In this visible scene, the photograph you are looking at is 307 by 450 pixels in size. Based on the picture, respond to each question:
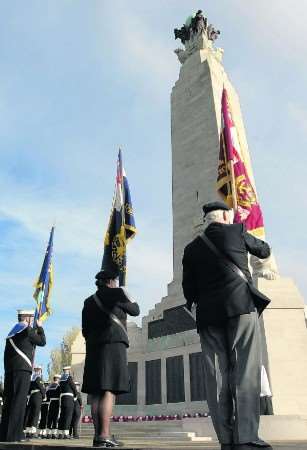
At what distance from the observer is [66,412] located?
1156 cm

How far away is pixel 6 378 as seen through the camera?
7.05 m

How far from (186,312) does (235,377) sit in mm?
16239

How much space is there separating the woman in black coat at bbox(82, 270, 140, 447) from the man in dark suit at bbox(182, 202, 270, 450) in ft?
4.56

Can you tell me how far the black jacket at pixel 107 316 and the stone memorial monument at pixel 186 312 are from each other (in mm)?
11600

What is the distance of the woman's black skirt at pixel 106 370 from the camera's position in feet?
16.2

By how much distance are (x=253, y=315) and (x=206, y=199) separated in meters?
19.1

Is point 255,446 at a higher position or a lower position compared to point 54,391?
lower

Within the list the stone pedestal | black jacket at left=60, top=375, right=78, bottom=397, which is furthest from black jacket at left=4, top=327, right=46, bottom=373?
the stone pedestal

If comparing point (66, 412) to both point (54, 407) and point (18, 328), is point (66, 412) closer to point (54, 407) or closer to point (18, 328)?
point (54, 407)

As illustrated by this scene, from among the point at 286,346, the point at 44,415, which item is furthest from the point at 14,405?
the point at 286,346

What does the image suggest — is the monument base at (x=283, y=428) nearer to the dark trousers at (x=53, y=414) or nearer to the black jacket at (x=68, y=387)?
the black jacket at (x=68, y=387)

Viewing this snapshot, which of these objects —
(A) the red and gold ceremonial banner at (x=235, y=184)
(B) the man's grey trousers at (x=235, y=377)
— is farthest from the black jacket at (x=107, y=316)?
(A) the red and gold ceremonial banner at (x=235, y=184)

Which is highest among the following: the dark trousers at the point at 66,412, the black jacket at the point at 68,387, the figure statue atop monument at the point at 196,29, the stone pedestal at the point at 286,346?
the figure statue atop monument at the point at 196,29

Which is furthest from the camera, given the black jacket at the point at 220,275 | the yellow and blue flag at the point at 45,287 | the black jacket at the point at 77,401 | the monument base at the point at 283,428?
the yellow and blue flag at the point at 45,287
